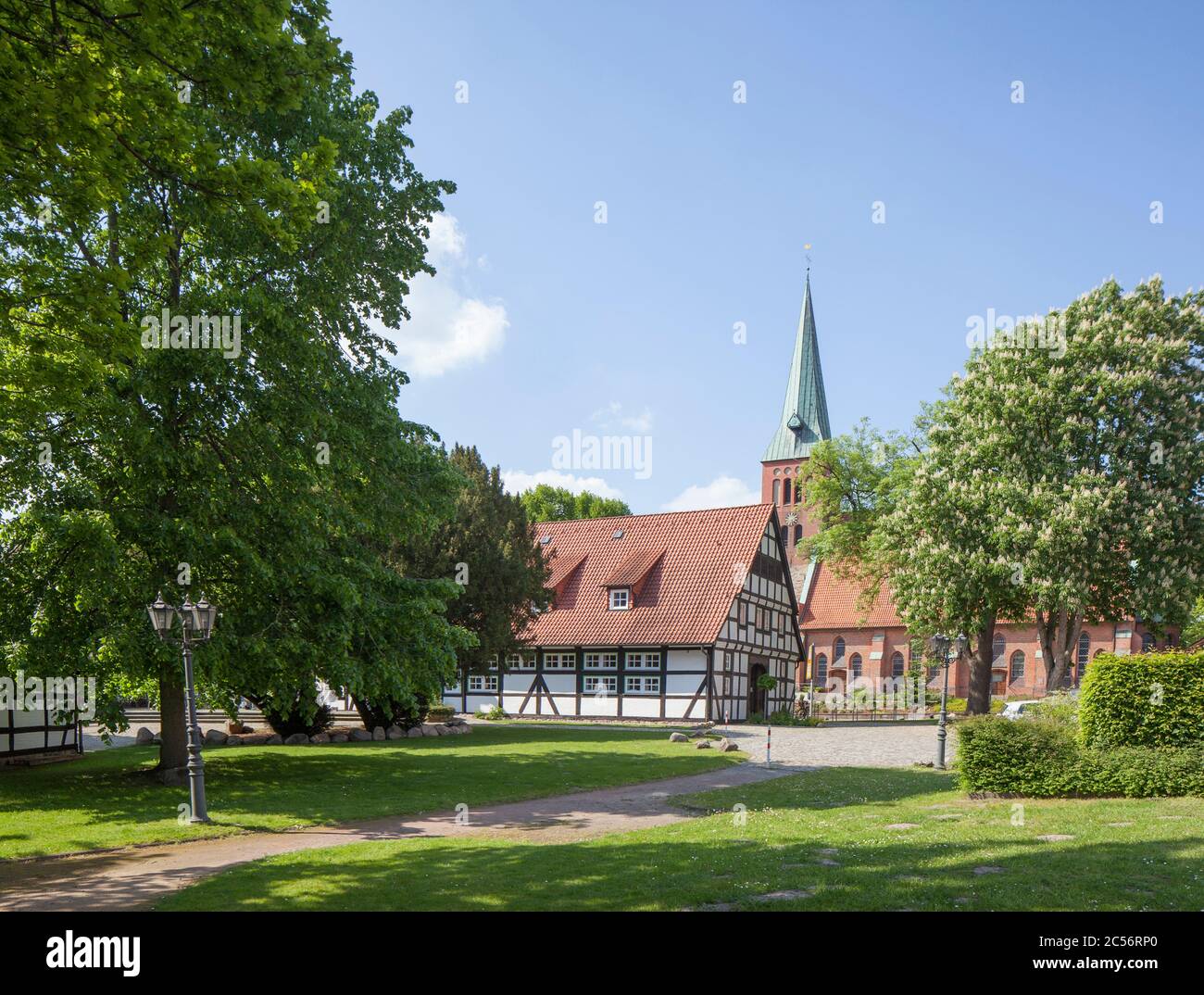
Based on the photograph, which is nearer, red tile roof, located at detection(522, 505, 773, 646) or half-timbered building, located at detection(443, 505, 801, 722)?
half-timbered building, located at detection(443, 505, 801, 722)

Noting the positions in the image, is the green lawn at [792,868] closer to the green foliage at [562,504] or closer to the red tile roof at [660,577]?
the red tile roof at [660,577]

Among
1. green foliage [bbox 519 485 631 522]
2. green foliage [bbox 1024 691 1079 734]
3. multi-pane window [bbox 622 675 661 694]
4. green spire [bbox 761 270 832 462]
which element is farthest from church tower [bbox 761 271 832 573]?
green foliage [bbox 1024 691 1079 734]

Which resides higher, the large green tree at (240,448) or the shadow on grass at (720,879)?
the large green tree at (240,448)

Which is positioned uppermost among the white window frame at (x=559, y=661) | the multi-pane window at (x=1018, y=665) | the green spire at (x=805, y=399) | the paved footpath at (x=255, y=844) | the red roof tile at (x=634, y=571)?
the green spire at (x=805, y=399)

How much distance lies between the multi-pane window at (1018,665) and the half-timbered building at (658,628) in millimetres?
27509

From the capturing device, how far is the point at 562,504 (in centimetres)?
6994

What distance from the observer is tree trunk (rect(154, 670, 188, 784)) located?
18188mm

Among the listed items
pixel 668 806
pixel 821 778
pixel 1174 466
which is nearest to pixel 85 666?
pixel 668 806

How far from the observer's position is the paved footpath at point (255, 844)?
953cm

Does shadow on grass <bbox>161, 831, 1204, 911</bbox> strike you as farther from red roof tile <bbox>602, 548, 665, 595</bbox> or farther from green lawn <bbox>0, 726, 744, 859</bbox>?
red roof tile <bbox>602, 548, 665, 595</bbox>

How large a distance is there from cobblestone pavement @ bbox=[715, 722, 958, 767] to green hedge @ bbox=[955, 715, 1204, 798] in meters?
6.65

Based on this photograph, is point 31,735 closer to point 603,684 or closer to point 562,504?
point 603,684

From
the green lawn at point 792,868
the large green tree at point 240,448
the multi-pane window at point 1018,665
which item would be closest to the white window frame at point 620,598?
the large green tree at point 240,448
